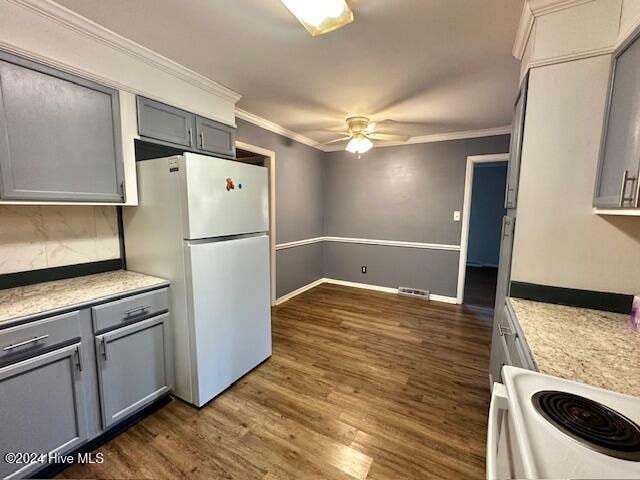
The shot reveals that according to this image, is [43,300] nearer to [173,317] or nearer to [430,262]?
[173,317]

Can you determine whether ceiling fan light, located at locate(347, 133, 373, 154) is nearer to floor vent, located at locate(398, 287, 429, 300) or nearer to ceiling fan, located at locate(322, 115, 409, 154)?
ceiling fan, located at locate(322, 115, 409, 154)

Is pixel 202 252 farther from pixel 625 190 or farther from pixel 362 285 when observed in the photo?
pixel 362 285

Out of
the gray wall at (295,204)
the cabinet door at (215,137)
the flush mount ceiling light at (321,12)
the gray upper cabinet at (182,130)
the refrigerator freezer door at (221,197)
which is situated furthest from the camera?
the gray wall at (295,204)

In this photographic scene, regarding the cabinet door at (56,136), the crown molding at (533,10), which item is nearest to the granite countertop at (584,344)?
the crown molding at (533,10)

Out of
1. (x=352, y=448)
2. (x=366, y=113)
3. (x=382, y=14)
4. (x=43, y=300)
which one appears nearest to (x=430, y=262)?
(x=366, y=113)

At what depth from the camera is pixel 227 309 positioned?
6.49 ft

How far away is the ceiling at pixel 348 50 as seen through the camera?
4.76ft

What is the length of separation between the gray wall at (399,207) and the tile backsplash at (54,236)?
330cm

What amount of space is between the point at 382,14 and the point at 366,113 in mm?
1470

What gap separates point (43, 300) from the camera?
141cm

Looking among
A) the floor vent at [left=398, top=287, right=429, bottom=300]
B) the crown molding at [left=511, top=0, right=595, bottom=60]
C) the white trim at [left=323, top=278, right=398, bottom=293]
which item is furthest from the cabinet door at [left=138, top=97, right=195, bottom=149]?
the floor vent at [left=398, top=287, right=429, bottom=300]

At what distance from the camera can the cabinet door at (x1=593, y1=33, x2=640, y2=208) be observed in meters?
1.02

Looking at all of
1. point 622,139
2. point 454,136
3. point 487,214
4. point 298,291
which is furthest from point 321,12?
point 487,214

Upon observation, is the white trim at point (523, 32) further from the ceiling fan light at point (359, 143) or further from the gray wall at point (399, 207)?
the gray wall at point (399, 207)
